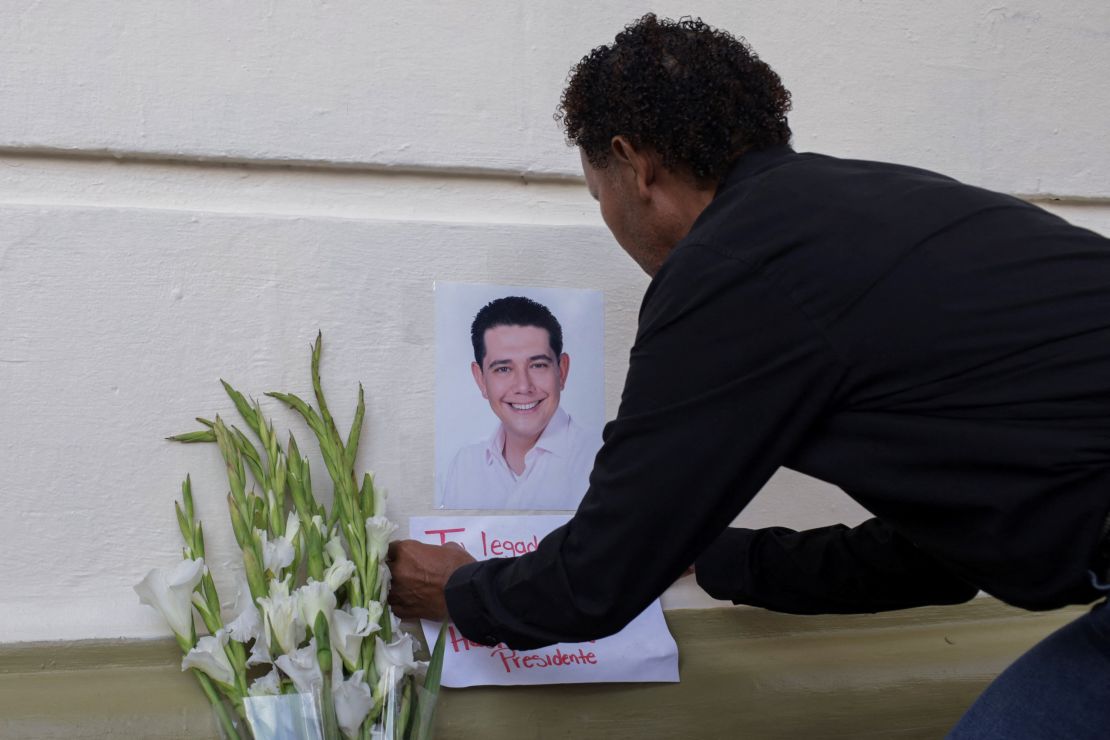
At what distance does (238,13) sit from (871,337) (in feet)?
4.04

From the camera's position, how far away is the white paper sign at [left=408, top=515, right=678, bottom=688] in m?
1.76

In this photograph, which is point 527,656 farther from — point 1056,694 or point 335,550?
point 1056,694

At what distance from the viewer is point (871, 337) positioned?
1.24 meters

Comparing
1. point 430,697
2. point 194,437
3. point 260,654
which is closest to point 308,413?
point 194,437

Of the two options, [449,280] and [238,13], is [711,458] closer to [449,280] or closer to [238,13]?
[449,280]

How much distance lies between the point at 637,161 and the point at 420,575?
70cm

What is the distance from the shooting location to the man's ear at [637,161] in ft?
5.02

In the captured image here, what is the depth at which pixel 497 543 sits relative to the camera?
1873mm

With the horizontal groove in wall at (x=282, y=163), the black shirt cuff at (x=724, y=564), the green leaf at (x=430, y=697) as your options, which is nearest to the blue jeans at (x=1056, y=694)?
the black shirt cuff at (x=724, y=564)

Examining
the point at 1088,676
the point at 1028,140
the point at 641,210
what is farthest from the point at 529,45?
the point at 1088,676

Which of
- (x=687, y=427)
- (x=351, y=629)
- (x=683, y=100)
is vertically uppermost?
(x=683, y=100)

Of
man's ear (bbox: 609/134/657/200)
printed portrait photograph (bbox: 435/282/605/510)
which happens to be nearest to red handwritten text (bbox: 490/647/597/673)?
printed portrait photograph (bbox: 435/282/605/510)

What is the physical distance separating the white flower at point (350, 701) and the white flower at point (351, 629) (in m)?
0.05

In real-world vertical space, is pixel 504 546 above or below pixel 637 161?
below
